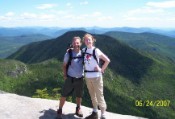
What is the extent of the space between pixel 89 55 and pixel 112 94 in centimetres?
18388

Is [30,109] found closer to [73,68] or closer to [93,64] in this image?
[73,68]

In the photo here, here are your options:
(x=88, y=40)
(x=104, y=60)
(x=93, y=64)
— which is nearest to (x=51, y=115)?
(x=93, y=64)

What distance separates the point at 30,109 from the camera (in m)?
15.2

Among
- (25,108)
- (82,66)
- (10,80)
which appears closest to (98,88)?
(82,66)

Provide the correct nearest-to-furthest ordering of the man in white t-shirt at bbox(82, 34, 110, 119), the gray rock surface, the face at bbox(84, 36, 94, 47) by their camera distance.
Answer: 1. the face at bbox(84, 36, 94, 47)
2. the man in white t-shirt at bbox(82, 34, 110, 119)
3. the gray rock surface

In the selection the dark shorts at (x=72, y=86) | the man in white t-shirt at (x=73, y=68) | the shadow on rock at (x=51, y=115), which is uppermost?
the man in white t-shirt at (x=73, y=68)

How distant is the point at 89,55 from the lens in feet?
45.2

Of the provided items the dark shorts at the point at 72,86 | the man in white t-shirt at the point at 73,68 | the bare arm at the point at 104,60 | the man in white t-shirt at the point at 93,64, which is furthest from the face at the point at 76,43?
the dark shorts at the point at 72,86

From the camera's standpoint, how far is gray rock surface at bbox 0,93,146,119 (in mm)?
14570

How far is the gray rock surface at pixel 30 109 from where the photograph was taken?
14570 mm

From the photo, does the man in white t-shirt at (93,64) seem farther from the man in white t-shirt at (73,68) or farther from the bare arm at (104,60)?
the man in white t-shirt at (73,68)

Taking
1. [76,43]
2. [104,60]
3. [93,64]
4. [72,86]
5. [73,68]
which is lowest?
[72,86]

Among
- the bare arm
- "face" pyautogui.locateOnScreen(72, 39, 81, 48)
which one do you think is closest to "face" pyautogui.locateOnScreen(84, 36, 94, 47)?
"face" pyautogui.locateOnScreen(72, 39, 81, 48)

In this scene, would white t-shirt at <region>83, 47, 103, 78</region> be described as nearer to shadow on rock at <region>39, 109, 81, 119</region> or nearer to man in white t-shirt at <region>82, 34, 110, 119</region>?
man in white t-shirt at <region>82, 34, 110, 119</region>
